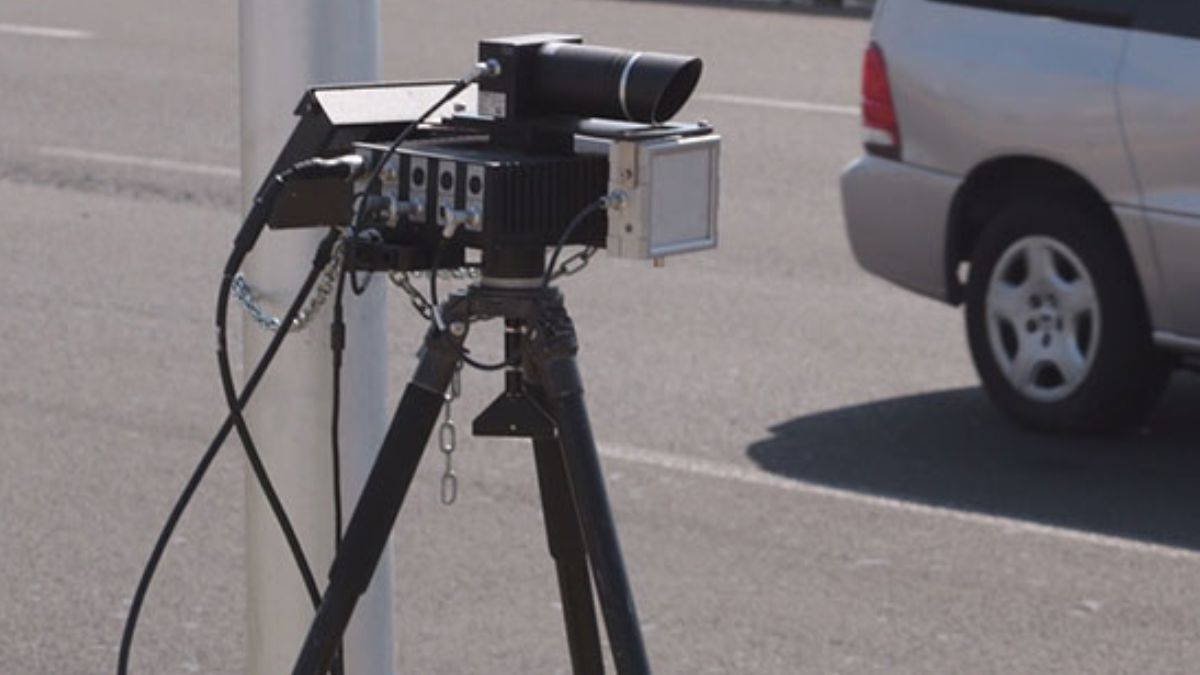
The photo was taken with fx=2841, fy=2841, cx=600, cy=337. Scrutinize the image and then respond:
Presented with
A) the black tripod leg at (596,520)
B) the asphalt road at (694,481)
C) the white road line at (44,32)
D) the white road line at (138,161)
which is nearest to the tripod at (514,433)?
the black tripod leg at (596,520)

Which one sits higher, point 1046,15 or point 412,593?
point 1046,15

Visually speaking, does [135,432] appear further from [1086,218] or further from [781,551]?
[1086,218]

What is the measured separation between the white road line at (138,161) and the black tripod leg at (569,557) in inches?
344

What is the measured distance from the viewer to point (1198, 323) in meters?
7.83

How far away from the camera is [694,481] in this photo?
7.72 meters

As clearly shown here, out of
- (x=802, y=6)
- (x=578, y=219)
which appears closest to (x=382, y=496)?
(x=578, y=219)

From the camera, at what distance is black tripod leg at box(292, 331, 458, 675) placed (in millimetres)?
3656

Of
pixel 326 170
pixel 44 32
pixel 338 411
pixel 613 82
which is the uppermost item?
pixel 613 82

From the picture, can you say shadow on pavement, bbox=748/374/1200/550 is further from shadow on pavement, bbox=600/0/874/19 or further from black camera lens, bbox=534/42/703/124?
shadow on pavement, bbox=600/0/874/19

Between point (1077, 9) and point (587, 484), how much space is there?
4834 mm

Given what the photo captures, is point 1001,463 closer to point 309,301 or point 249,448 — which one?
point 309,301

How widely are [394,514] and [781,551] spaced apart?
11.3ft

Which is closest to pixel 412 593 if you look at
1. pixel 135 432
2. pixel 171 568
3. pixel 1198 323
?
pixel 171 568

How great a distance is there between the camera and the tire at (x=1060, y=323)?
809 cm
